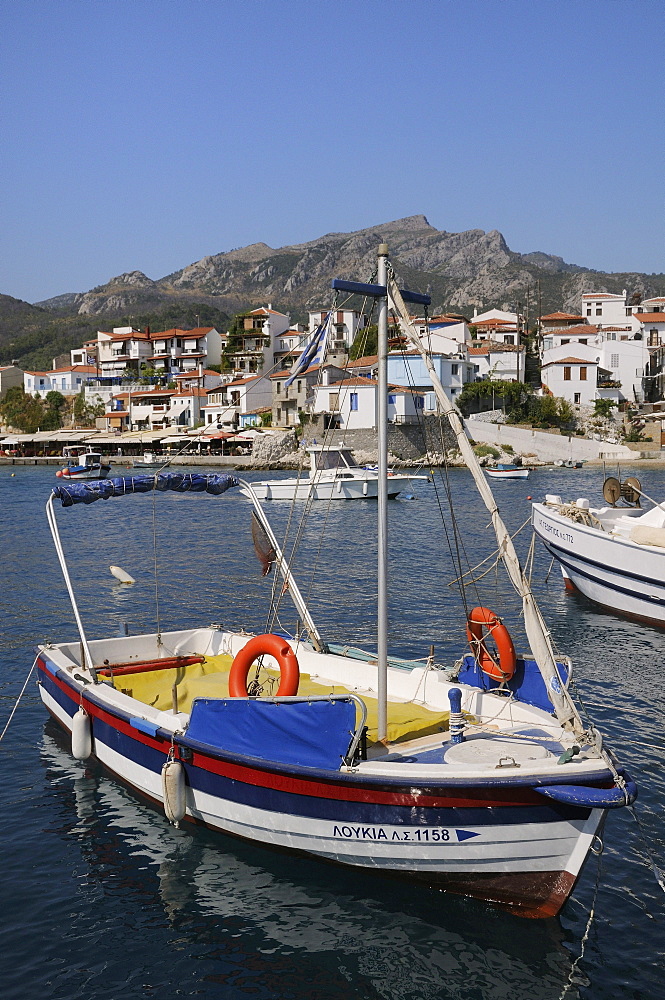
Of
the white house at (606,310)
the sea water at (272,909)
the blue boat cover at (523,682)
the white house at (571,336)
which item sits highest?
the white house at (606,310)

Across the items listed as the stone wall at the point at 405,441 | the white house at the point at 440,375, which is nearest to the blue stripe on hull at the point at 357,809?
the stone wall at the point at 405,441

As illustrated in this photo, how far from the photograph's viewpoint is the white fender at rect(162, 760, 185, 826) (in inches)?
404

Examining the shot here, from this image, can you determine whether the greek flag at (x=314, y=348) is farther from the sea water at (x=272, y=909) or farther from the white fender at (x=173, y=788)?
the white fender at (x=173, y=788)

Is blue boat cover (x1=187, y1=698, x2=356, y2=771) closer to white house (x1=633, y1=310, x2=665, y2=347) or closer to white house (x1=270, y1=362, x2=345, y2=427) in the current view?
white house (x1=270, y1=362, x2=345, y2=427)

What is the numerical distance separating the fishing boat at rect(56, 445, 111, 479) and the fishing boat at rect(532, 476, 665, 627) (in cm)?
4434

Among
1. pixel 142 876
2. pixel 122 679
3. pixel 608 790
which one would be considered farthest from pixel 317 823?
pixel 122 679

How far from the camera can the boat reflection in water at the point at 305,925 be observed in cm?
801

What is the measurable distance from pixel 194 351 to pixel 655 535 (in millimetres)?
109112

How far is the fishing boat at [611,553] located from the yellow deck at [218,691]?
37.4ft

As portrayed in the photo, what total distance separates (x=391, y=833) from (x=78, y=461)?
85105 millimetres

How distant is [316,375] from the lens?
73062 mm

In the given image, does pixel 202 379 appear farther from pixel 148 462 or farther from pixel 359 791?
pixel 359 791

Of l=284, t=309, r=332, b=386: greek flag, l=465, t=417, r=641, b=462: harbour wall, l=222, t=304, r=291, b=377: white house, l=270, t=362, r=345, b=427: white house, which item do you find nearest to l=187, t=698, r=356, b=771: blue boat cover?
l=284, t=309, r=332, b=386: greek flag

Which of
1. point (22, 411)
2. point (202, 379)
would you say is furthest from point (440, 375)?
point (22, 411)
